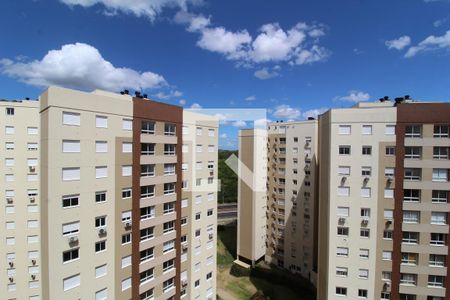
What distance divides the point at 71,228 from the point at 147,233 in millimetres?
5889

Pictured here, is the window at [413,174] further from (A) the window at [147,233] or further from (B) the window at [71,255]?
(B) the window at [71,255]

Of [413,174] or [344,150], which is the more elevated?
[344,150]

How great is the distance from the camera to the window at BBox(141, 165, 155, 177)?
19.2 meters

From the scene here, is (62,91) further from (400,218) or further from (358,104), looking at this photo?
(400,218)

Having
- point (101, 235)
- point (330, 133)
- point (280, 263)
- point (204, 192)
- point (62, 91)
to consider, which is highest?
point (62, 91)

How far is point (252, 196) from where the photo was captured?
4559 cm

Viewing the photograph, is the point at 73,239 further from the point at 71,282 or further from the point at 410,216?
the point at 410,216

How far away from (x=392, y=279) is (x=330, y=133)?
13.8 metres

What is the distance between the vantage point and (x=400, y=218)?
2055 cm

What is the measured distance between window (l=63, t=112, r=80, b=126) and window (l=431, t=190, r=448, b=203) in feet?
91.7

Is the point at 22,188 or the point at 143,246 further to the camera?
the point at 22,188

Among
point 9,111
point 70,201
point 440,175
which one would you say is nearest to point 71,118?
point 70,201

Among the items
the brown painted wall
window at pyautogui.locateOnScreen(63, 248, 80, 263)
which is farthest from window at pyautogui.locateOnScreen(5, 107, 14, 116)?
window at pyautogui.locateOnScreen(63, 248, 80, 263)

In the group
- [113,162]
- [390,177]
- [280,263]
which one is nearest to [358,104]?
[390,177]
